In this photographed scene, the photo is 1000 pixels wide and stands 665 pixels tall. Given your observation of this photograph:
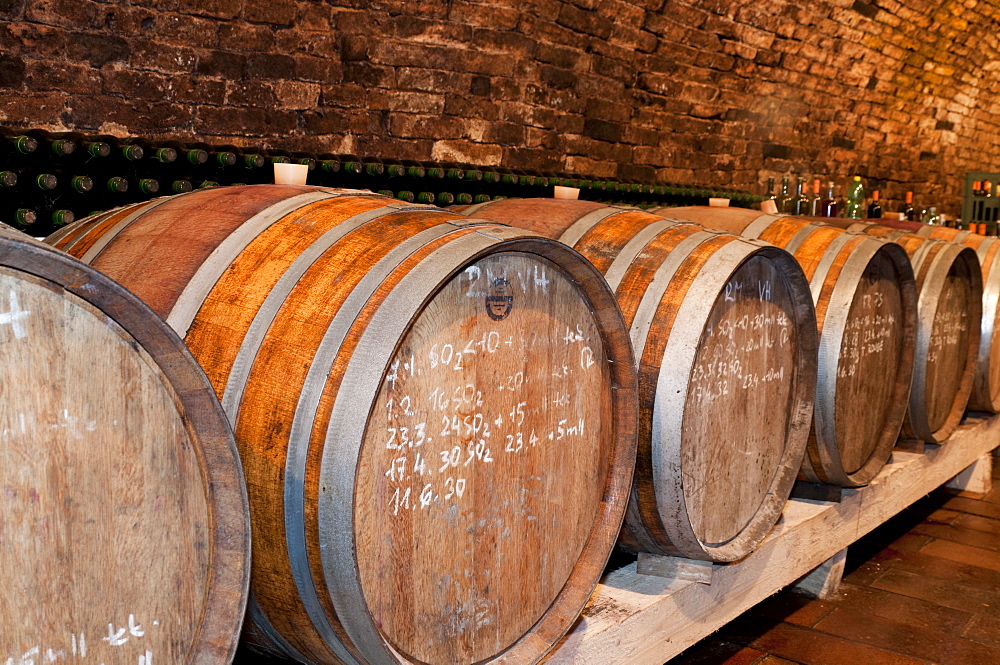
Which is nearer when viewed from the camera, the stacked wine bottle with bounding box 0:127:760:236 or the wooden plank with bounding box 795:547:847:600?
the stacked wine bottle with bounding box 0:127:760:236

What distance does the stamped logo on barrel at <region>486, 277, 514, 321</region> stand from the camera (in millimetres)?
1575

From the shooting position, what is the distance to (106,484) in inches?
41.8

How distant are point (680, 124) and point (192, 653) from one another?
5414 mm

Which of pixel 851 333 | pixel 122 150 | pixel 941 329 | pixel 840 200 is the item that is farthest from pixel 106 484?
pixel 840 200

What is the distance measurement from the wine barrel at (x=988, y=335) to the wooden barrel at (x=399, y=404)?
2.90 meters

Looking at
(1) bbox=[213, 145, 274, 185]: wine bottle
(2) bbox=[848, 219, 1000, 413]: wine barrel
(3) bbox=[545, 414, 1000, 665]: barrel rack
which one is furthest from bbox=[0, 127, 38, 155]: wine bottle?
(2) bbox=[848, 219, 1000, 413]: wine barrel

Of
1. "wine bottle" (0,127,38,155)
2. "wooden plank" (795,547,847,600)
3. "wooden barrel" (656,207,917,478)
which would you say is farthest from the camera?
"wooden plank" (795,547,847,600)

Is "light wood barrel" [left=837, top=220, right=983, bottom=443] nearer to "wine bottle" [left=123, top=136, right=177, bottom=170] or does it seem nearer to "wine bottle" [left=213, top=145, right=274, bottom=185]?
"wine bottle" [left=213, top=145, right=274, bottom=185]

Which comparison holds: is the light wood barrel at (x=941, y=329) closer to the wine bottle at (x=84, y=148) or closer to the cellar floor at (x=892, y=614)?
the cellar floor at (x=892, y=614)

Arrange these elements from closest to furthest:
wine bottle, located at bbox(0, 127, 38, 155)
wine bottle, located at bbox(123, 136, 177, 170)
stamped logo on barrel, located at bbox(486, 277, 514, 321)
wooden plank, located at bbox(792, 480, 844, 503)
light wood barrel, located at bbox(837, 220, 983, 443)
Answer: stamped logo on barrel, located at bbox(486, 277, 514, 321) < wine bottle, located at bbox(0, 127, 38, 155) < wine bottle, located at bbox(123, 136, 177, 170) < wooden plank, located at bbox(792, 480, 844, 503) < light wood barrel, located at bbox(837, 220, 983, 443)

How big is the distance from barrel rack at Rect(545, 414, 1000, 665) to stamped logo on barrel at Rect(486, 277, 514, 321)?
2.49ft

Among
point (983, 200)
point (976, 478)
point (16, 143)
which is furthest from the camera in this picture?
point (983, 200)

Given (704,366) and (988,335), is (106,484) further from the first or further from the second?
(988,335)

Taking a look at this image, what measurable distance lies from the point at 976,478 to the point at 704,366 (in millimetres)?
3424
